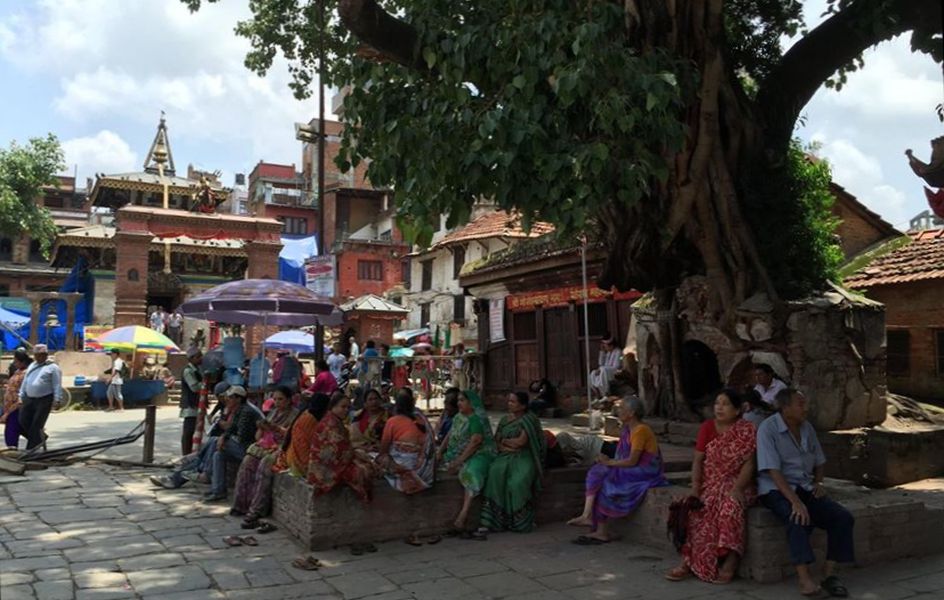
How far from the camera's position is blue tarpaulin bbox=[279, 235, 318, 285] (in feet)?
113

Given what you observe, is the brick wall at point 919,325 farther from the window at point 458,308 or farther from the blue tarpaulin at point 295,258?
the blue tarpaulin at point 295,258

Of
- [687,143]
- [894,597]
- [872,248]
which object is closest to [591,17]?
[687,143]

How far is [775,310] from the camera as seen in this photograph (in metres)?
8.90

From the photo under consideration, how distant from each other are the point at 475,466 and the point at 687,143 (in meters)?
4.46

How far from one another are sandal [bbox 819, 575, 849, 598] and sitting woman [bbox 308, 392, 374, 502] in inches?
141

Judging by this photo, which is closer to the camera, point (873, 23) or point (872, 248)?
point (873, 23)

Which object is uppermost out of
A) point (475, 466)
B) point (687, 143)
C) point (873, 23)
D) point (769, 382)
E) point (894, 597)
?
point (873, 23)

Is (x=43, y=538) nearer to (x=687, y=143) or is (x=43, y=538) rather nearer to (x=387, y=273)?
(x=687, y=143)

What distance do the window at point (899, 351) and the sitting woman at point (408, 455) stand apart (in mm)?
10110

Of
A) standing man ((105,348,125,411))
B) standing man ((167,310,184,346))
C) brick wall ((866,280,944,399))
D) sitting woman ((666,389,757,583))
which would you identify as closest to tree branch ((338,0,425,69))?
sitting woman ((666,389,757,583))

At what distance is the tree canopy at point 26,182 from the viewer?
33.3 m

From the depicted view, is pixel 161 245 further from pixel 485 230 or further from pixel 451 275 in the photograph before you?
pixel 485 230

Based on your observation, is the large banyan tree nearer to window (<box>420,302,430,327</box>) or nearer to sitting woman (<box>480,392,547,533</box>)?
sitting woman (<box>480,392,547,533</box>)

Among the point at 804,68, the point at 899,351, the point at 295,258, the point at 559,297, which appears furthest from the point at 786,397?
the point at 295,258
